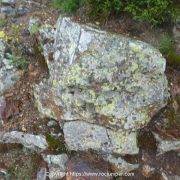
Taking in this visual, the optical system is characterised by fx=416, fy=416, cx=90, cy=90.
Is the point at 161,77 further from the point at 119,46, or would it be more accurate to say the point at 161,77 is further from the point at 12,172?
the point at 12,172

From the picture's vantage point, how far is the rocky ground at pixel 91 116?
713cm

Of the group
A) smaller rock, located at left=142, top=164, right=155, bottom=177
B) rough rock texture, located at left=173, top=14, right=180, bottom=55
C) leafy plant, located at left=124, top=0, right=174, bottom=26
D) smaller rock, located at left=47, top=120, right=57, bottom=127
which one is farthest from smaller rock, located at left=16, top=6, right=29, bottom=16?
smaller rock, located at left=142, top=164, right=155, bottom=177

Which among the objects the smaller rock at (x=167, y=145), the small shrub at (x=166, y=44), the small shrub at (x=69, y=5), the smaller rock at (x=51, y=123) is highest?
the small shrub at (x=69, y=5)

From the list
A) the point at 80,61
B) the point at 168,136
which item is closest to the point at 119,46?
the point at 80,61

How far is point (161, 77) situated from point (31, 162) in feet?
9.25

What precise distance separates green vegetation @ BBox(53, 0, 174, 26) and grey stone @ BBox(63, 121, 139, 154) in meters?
2.14

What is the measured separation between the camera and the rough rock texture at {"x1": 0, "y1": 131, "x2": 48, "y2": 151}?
7.56 m

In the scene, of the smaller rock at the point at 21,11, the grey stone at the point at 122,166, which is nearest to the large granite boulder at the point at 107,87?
the grey stone at the point at 122,166

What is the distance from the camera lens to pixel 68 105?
730cm

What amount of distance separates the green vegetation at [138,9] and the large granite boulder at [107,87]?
681 millimetres

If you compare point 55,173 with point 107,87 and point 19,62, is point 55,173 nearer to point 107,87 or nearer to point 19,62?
point 107,87

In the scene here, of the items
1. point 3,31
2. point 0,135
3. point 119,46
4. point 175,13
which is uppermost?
point 175,13

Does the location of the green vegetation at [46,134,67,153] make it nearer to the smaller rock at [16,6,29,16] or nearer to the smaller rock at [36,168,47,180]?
the smaller rock at [36,168,47,180]

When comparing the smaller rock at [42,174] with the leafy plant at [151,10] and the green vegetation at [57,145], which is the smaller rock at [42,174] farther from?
the leafy plant at [151,10]
